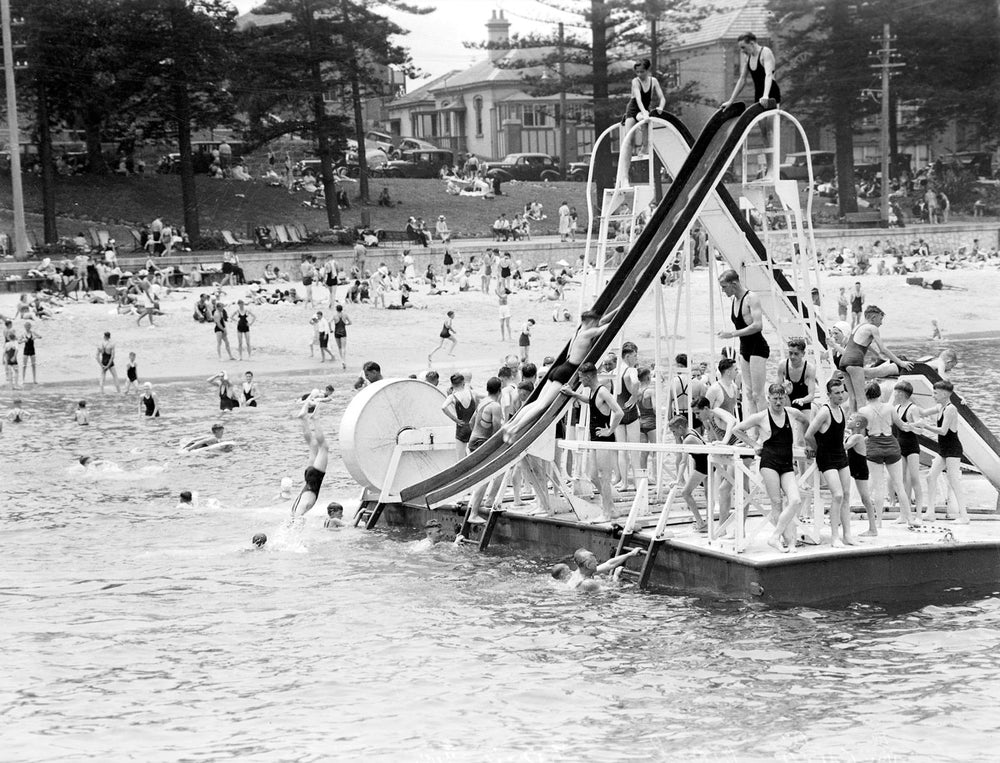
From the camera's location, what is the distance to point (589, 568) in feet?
53.3

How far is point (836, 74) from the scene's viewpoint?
6312cm

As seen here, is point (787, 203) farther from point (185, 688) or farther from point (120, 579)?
point (120, 579)

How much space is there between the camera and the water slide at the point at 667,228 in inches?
647

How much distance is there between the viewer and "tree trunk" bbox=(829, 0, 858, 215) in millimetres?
62406

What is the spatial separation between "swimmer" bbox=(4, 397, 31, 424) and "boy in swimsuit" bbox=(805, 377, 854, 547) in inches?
913

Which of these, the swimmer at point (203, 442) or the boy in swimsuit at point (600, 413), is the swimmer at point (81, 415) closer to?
the swimmer at point (203, 442)

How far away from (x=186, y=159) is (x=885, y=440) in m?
43.6

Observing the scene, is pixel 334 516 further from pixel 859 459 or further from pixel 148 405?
pixel 148 405

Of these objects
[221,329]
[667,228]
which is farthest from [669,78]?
[667,228]

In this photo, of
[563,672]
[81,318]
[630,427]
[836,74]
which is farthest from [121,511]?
[836,74]

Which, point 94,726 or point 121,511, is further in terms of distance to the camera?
point 121,511

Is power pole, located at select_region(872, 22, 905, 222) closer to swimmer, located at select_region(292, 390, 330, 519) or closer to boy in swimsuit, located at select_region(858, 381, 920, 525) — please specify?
swimmer, located at select_region(292, 390, 330, 519)

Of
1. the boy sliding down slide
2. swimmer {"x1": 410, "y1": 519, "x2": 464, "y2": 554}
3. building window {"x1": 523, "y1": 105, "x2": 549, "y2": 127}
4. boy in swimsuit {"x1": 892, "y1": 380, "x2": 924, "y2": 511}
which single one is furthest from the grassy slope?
boy in swimsuit {"x1": 892, "y1": 380, "x2": 924, "y2": 511}

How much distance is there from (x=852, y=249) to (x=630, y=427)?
1644 inches
